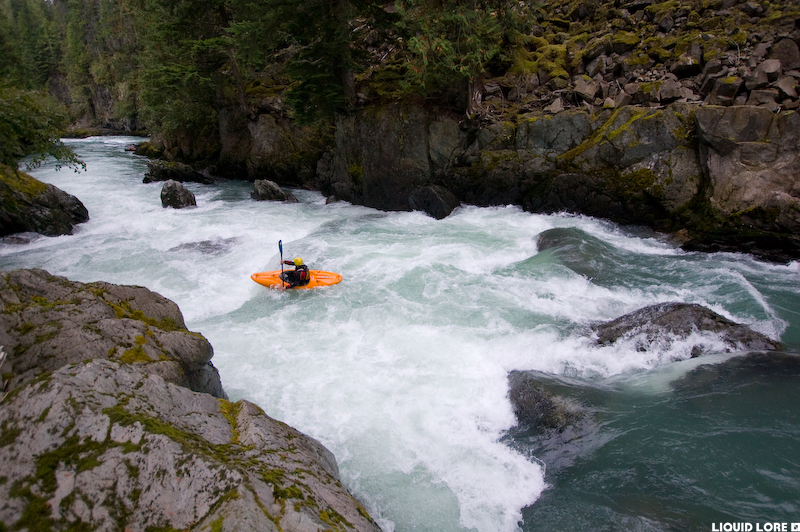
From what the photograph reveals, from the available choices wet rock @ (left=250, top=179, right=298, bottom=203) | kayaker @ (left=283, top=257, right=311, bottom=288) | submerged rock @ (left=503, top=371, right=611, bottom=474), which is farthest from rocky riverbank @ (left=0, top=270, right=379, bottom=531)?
wet rock @ (left=250, top=179, right=298, bottom=203)

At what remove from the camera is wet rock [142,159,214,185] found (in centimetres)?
2197

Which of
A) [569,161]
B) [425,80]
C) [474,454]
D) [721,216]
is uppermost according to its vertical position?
[425,80]

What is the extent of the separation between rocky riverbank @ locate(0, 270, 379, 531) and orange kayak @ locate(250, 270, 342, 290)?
5196mm

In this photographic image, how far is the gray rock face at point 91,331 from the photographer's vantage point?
14.1 feet

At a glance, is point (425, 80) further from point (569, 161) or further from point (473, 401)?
point (473, 401)

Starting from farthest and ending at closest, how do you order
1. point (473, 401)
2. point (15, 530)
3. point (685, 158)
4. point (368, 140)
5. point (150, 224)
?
1. point (368, 140)
2. point (150, 224)
3. point (685, 158)
4. point (473, 401)
5. point (15, 530)

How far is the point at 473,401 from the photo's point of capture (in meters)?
6.25

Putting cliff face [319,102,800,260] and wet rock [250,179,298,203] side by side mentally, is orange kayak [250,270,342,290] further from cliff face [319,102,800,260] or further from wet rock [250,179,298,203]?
wet rock [250,179,298,203]

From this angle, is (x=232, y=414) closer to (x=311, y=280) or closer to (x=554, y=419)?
(x=554, y=419)

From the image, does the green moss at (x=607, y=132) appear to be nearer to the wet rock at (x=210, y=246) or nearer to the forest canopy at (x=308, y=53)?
the forest canopy at (x=308, y=53)

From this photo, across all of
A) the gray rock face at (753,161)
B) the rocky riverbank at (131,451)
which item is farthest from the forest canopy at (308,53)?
the rocky riverbank at (131,451)

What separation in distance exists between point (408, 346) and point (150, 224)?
11.7 m

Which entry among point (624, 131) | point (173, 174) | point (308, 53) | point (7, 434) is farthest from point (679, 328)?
point (173, 174)

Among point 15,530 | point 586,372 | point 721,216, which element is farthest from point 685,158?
point 15,530
